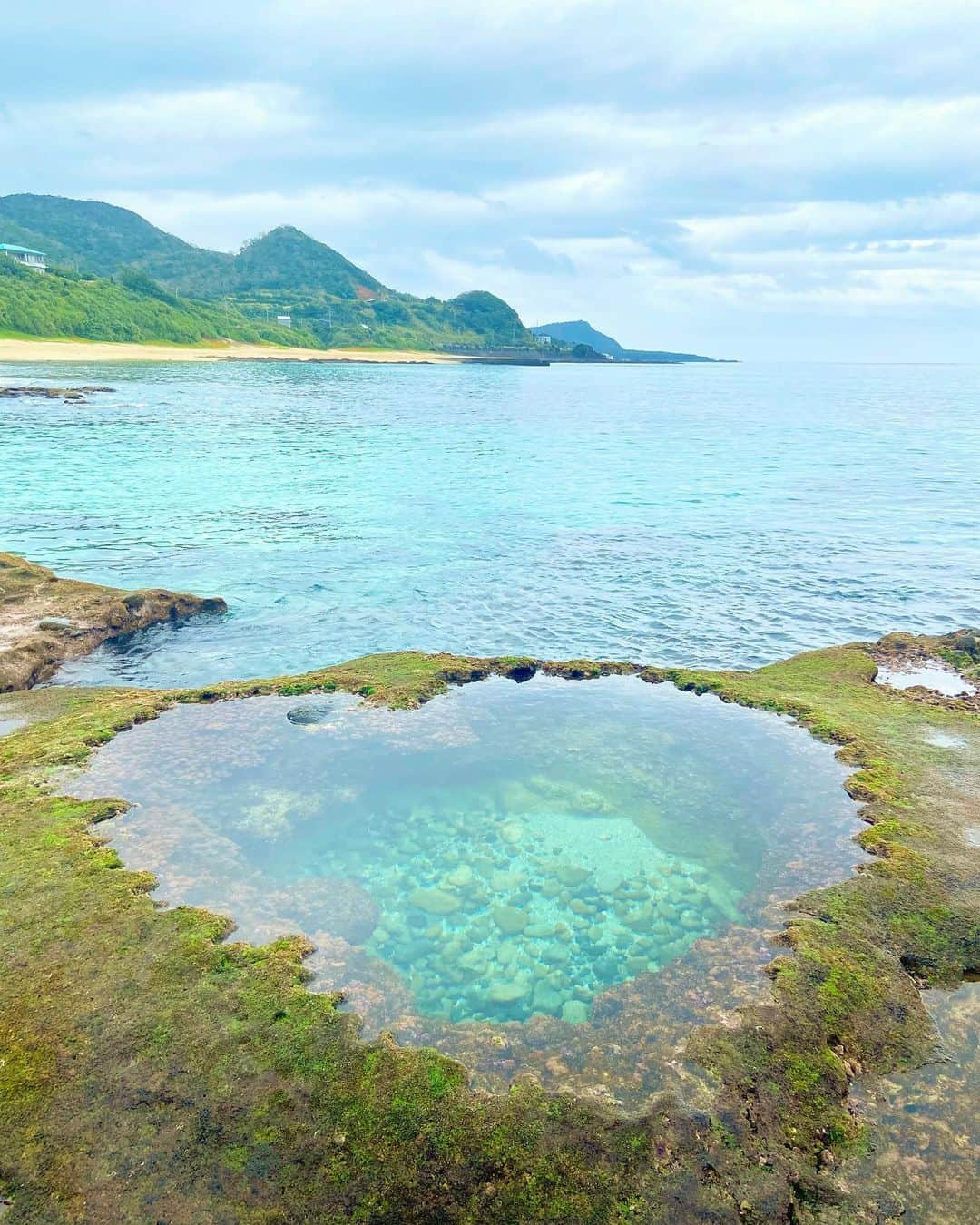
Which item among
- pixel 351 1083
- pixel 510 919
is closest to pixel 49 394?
pixel 510 919

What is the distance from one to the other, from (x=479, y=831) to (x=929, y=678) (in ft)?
51.8

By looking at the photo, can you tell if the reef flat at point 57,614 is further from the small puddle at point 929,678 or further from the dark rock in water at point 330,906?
the small puddle at point 929,678

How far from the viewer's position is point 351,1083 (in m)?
9.59

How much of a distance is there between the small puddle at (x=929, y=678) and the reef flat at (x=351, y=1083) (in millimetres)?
9616

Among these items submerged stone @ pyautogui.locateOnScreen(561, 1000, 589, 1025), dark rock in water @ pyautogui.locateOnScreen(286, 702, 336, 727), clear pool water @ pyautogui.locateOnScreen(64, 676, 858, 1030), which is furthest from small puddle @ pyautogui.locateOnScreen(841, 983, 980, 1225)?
dark rock in water @ pyautogui.locateOnScreen(286, 702, 336, 727)

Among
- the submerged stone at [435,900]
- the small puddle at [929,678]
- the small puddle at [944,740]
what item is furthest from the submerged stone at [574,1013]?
the small puddle at [929,678]

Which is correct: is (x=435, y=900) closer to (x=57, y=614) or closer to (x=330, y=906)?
(x=330, y=906)

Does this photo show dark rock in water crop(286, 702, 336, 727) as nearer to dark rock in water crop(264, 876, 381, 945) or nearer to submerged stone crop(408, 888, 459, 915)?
dark rock in water crop(264, 876, 381, 945)

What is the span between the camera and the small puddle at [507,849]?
11.1m

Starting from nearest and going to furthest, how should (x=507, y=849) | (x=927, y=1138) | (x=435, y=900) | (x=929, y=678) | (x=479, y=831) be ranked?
(x=927, y=1138) < (x=435, y=900) < (x=507, y=849) < (x=479, y=831) < (x=929, y=678)

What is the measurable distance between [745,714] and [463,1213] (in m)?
14.8

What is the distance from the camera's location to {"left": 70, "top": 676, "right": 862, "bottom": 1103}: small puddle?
11.1 metres

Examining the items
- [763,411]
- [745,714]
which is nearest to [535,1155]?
[745,714]

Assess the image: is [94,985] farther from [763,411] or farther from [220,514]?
[763,411]
